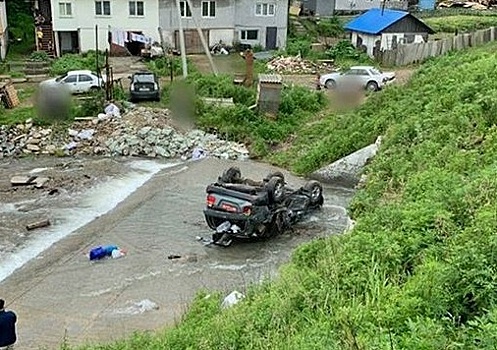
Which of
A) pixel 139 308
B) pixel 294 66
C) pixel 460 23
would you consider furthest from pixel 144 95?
pixel 460 23

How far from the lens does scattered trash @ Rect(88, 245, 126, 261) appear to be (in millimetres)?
15398

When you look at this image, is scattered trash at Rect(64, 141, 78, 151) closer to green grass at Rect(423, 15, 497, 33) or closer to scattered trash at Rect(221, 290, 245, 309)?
scattered trash at Rect(221, 290, 245, 309)

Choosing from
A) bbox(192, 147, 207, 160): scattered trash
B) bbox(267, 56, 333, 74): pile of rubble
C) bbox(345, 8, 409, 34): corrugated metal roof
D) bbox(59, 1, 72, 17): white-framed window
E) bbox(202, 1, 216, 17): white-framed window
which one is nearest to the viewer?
bbox(192, 147, 207, 160): scattered trash

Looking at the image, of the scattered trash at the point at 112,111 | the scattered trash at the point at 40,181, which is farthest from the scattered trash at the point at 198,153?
the scattered trash at the point at 40,181

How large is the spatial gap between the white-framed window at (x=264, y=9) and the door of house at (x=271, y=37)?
0.94 meters

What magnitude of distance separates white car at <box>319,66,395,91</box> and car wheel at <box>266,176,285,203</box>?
14234 mm

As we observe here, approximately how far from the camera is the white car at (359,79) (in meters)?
30.0

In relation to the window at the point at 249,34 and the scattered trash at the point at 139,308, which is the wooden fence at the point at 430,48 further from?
the scattered trash at the point at 139,308

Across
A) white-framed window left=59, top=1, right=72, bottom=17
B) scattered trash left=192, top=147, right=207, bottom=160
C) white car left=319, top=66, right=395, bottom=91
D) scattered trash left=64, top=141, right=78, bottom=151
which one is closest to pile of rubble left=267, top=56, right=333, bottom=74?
white car left=319, top=66, right=395, bottom=91

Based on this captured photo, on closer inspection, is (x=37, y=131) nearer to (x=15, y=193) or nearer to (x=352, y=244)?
(x=15, y=193)

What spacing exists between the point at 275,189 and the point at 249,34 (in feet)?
89.5

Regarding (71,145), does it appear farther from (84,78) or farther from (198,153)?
(84,78)

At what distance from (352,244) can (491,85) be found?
804 centimetres

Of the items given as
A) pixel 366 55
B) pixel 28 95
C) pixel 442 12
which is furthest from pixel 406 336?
pixel 442 12
